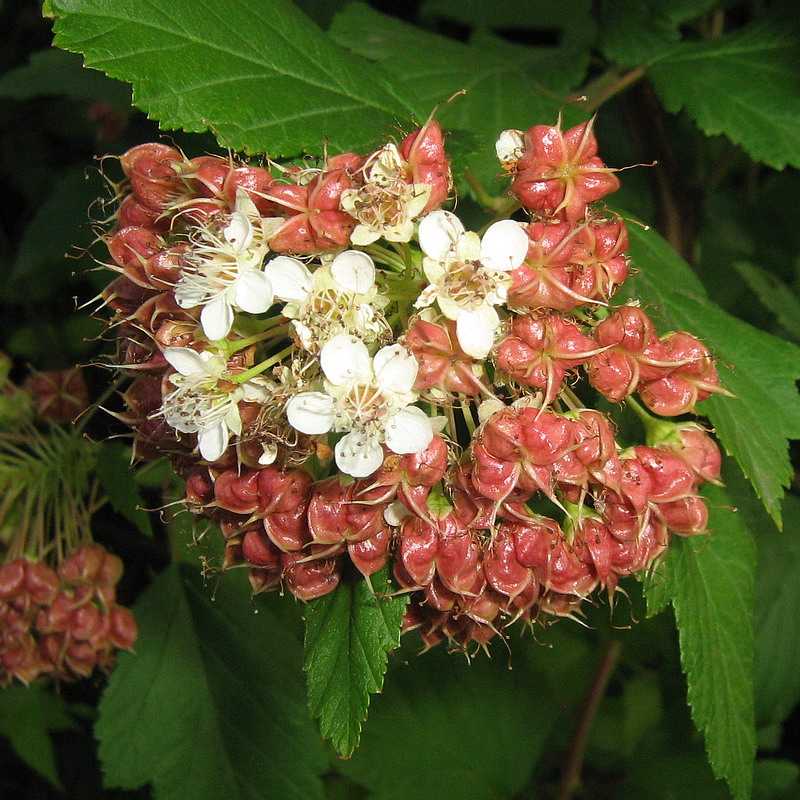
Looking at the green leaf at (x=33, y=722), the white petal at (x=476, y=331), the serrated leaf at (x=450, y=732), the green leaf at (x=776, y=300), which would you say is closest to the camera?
the white petal at (x=476, y=331)

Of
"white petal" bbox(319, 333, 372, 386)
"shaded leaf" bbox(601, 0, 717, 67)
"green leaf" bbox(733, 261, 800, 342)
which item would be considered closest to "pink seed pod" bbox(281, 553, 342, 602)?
"white petal" bbox(319, 333, 372, 386)

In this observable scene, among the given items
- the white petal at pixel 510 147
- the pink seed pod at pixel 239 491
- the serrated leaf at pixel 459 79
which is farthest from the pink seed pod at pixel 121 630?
the white petal at pixel 510 147

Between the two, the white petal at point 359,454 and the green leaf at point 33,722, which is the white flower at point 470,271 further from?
the green leaf at point 33,722

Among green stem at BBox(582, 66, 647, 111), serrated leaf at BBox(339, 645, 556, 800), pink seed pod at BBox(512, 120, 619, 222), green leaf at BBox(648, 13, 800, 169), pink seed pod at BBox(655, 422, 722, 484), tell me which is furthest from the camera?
serrated leaf at BBox(339, 645, 556, 800)

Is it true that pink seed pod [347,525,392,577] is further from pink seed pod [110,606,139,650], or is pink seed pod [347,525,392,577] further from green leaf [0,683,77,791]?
green leaf [0,683,77,791]

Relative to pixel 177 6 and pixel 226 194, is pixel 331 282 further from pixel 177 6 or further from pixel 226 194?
pixel 177 6

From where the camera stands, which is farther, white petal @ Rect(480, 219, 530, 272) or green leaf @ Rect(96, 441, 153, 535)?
green leaf @ Rect(96, 441, 153, 535)
